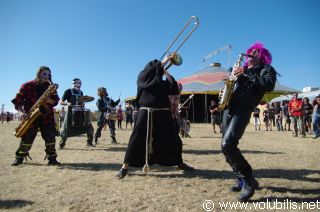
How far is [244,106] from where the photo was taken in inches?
167

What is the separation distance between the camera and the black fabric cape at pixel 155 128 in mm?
5285

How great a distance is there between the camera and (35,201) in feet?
13.2

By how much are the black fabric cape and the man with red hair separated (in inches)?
48.9

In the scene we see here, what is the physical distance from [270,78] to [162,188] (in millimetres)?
2184

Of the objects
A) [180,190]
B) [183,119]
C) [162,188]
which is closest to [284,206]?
[180,190]

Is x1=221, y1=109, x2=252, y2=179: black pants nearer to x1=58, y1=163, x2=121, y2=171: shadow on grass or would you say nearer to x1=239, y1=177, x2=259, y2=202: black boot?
x1=239, y1=177, x2=259, y2=202: black boot

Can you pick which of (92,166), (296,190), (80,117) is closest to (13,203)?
(92,166)

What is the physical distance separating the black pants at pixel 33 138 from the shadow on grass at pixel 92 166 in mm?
413

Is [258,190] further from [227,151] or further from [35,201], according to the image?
[35,201]

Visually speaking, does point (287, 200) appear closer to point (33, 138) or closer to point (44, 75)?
point (33, 138)

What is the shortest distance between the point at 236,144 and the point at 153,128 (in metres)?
1.68

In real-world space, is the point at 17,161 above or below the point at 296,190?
above

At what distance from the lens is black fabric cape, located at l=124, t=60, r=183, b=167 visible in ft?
17.3

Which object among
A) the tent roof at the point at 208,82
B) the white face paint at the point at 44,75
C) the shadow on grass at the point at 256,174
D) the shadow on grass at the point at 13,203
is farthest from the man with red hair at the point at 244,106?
the tent roof at the point at 208,82
